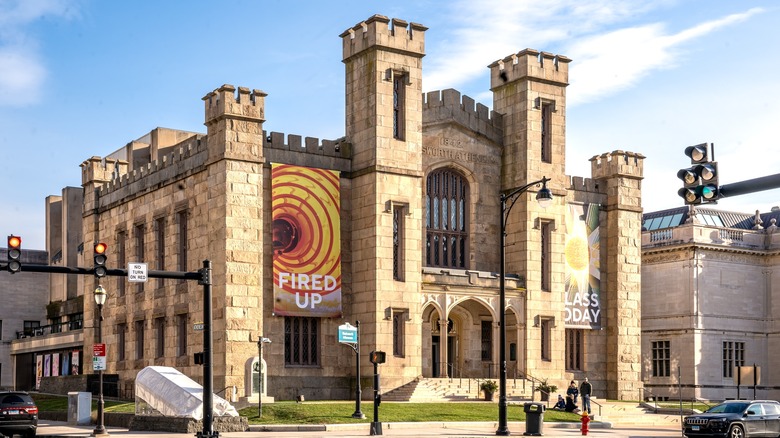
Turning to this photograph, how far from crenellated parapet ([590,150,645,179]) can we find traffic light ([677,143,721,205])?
133ft

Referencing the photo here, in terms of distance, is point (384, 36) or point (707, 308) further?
point (707, 308)

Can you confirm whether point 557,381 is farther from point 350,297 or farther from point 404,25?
point 404,25

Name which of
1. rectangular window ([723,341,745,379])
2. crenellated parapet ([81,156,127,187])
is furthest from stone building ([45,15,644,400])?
rectangular window ([723,341,745,379])

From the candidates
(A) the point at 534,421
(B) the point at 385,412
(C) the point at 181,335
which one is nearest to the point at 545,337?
(B) the point at 385,412

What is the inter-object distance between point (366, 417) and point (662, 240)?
128ft

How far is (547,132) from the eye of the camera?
194 ft

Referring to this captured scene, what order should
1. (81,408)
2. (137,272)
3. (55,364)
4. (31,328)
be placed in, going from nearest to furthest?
(137,272)
(81,408)
(55,364)
(31,328)

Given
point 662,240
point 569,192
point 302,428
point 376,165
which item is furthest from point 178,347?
point 662,240

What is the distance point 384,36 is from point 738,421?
1016 inches

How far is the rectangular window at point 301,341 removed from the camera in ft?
168

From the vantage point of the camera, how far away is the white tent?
37906mm

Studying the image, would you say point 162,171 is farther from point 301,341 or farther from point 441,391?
point 441,391

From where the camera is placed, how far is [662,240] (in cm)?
7562

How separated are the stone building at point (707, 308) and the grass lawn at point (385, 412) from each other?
90.2ft
